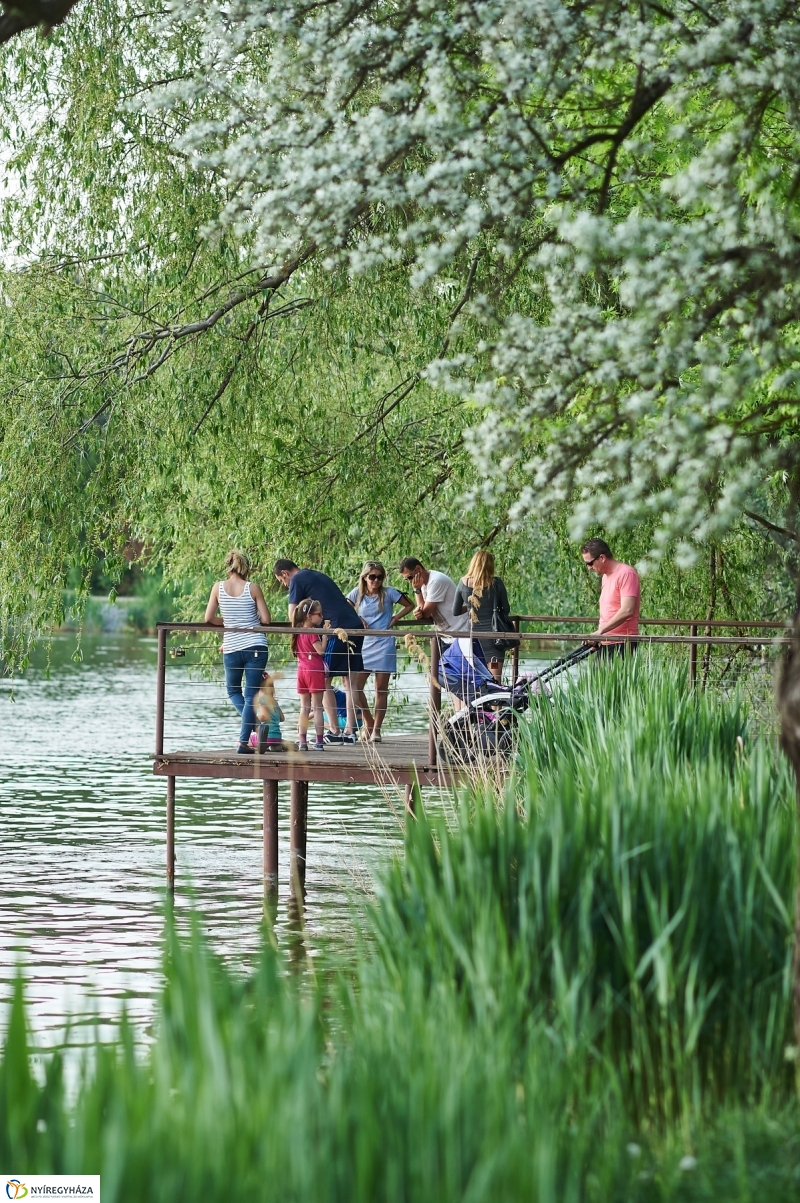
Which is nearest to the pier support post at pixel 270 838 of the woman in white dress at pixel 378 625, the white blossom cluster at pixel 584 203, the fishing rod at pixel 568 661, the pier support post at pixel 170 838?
the pier support post at pixel 170 838

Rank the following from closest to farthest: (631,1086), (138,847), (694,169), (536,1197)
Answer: (536,1197), (631,1086), (694,169), (138,847)

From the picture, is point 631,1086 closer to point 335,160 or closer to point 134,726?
point 335,160

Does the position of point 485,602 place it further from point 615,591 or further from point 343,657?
point 343,657

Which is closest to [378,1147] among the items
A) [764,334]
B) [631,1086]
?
[631,1086]

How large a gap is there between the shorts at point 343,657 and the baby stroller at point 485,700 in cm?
139

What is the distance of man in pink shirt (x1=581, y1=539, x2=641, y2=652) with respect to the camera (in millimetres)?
11953

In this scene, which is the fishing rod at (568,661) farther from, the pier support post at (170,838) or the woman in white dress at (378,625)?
the pier support post at (170,838)

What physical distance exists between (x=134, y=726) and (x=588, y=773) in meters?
22.3

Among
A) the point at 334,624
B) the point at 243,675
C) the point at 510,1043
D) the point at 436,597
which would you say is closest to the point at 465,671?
the point at 436,597

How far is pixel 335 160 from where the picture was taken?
6.67 metres

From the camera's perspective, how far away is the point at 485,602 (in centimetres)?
1241

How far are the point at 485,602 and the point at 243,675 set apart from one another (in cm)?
246

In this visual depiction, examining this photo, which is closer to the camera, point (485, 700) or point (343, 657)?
point (485, 700)

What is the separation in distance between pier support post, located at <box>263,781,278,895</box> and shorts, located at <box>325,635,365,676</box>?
1089mm
